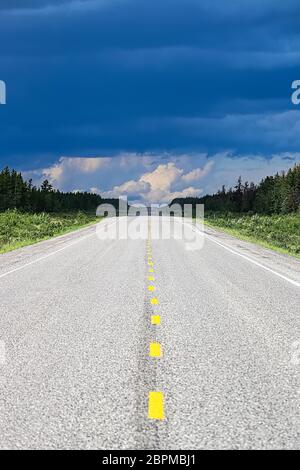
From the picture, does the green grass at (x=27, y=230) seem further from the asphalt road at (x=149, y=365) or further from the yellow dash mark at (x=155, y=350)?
the yellow dash mark at (x=155, y=350)


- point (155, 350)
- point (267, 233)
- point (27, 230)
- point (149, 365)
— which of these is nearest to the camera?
point (149, 365)

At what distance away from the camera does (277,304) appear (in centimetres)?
948

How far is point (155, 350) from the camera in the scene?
20.7ft

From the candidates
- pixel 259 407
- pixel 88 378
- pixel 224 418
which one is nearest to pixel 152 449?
pixel 224 418

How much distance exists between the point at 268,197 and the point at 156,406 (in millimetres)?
125734

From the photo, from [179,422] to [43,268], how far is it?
1180cm

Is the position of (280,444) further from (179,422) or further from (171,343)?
(171,343)

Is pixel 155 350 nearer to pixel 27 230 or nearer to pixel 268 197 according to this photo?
pixel 27 230

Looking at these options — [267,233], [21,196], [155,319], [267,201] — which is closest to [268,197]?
[267,201]

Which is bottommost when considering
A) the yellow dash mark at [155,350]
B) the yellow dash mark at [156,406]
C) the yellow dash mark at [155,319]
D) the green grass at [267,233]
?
the green grass at [267,233]

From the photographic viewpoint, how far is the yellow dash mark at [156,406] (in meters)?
4.21

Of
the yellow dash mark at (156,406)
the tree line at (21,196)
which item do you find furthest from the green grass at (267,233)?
the tree line at (21,196)

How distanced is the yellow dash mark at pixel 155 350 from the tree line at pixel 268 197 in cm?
10094

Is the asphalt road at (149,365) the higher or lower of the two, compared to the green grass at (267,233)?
higher
